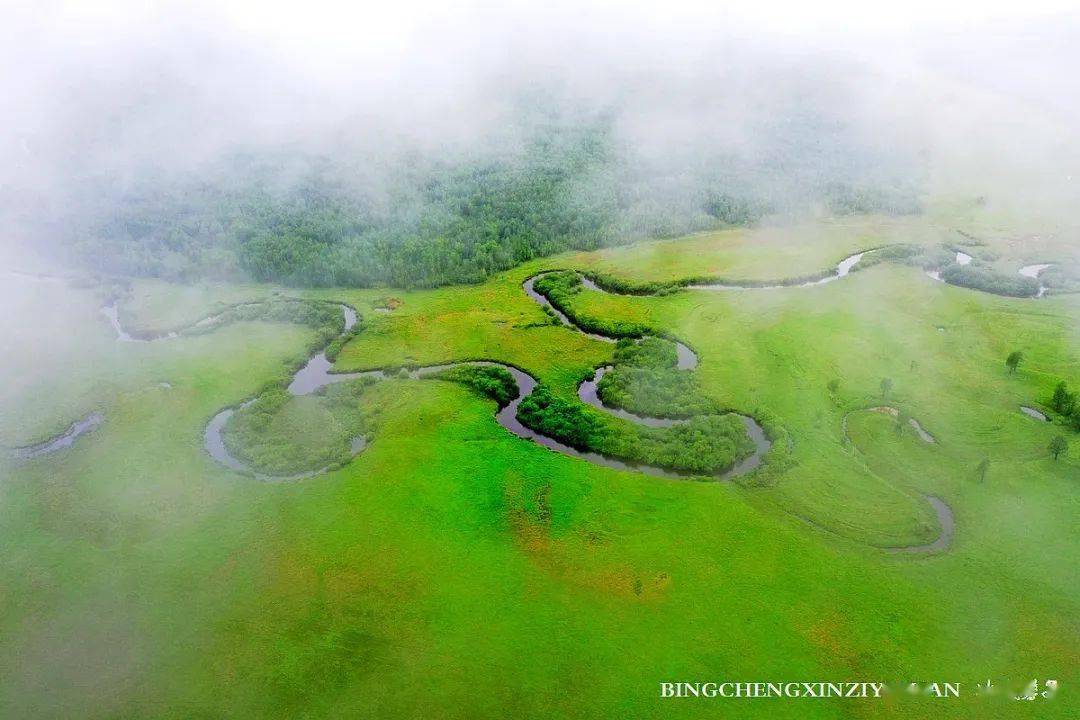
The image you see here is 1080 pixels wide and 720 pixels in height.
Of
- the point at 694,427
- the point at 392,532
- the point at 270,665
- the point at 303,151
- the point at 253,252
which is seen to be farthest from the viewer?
the point at 303,151

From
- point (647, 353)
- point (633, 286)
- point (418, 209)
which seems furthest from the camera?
point (418, 209)

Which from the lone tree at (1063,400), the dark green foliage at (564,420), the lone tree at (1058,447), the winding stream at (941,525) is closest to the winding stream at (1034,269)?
the lone tree at (1063,400)

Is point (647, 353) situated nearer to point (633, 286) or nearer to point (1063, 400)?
point (633, 286)

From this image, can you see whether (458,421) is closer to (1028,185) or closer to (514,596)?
(514,596)

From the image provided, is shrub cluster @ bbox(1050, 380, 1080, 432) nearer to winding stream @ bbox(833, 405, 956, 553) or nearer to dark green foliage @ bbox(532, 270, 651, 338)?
winding stream @ bbox(833, 405, 956, 553)

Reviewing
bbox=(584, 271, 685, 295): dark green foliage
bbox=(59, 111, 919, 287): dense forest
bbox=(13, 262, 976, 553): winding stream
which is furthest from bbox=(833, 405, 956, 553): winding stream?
bbox=(59, 111, 919, 287): dense forest

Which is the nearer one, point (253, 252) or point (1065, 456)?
point (1065, 456)

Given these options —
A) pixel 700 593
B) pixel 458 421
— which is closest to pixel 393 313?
pixel 458 421

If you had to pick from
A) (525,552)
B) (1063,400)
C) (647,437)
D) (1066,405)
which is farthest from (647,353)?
(1066,405)
